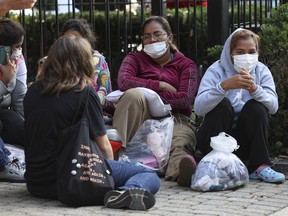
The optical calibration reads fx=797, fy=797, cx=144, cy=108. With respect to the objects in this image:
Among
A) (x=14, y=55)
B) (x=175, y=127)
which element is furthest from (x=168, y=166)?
(x=14, y=55)

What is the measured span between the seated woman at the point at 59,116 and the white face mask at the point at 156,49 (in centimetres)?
153

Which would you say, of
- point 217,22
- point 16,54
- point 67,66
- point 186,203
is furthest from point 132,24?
point 186,203

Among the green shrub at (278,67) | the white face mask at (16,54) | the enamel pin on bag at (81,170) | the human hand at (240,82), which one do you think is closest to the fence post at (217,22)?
the green shrub at (278,67)

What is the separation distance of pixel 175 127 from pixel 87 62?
1591 millimetres

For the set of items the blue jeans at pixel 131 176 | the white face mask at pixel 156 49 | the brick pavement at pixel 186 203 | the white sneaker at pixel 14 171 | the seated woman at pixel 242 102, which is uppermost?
the white face mask at pixel 156 49

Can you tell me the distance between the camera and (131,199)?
207 inches

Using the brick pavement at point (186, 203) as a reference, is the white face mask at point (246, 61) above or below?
above

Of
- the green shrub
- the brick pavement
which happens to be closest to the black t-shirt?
the brick pavement

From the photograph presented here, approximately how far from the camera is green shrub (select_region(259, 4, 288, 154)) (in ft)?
23.0

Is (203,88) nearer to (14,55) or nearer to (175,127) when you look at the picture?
(175,127)

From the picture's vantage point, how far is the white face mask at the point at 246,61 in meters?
6.57

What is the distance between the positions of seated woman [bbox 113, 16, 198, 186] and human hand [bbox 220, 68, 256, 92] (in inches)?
26.0

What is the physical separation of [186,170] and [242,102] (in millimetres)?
894

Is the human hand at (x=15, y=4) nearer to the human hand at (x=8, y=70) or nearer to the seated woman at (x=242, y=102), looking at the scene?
the human hand at (x=8, y=70)
